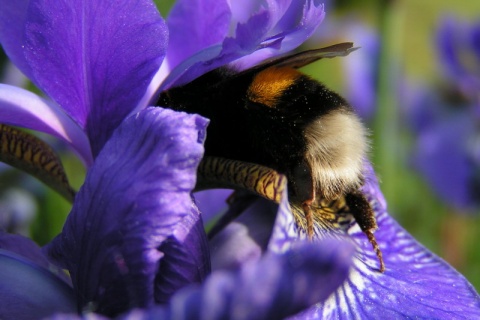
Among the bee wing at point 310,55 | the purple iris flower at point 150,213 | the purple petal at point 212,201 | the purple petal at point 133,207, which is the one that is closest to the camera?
the purple iris flower at point 150,213

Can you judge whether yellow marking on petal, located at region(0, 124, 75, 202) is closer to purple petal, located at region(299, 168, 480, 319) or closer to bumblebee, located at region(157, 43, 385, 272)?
bumblebee, located at region(157, 43, 385, 272)

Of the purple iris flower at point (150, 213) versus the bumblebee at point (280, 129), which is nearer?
the purple iris flower at point (150, 213)

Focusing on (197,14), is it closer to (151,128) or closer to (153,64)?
(153,64)

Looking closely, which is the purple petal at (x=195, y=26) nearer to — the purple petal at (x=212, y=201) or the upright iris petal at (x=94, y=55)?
the upright iris petal at (x=94, y=55)

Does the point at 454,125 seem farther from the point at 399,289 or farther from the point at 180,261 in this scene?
the point at 180,261

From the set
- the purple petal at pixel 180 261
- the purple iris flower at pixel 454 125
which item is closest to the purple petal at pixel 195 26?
the purple petal at pixel 180 261

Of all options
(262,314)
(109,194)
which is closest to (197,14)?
(109,194)

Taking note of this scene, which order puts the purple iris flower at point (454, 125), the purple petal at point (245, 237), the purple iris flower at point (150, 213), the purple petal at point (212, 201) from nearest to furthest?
the purple iris flower at point (150, 213) < the purple petal at point (245, 237) < the purple petal at point (212, 201) < the purple iris flower at point (454, 125)
